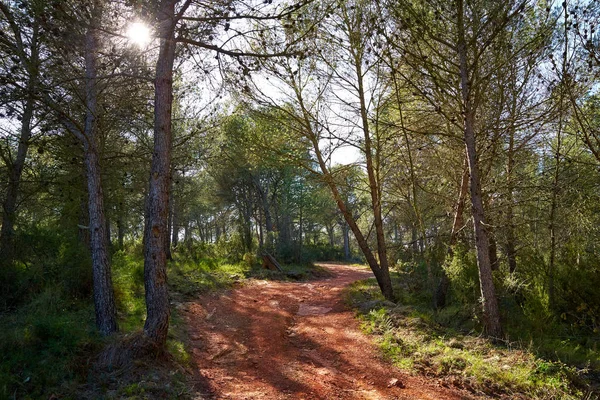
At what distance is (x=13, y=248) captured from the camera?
773 cm

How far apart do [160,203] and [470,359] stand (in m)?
4.92

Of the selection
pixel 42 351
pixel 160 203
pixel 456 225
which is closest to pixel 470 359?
pixel 456 225

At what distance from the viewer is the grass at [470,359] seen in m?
4.55

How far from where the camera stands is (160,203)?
17.7 feet

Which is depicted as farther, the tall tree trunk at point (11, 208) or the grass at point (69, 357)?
the tall tree trunk at point (11, 208)

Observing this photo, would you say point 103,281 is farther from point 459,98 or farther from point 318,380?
point 459,98

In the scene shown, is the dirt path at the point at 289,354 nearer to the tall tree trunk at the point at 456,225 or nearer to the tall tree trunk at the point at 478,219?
the tall tree trunk at the point at 478,219

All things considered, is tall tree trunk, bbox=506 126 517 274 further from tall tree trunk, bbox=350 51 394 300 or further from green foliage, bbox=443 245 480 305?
tall tree trunk, bbox=350 51 394 300

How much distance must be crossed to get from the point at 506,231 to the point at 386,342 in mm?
4055

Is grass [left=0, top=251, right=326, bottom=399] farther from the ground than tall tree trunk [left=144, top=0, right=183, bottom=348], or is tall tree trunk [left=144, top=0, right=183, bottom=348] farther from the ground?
tall tree trunk [left=144, top=0, right=183, bottom=348]

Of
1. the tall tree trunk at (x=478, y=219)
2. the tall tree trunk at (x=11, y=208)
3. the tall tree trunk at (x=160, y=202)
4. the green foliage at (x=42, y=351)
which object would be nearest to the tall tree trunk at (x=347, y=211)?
the tall tree trunk at (x=478, y=219)

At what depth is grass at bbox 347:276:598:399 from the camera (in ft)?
14.9

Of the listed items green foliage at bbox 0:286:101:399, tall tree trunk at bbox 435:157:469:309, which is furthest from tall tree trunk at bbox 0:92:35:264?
tall tree trunk at bbox 435:157:469:309

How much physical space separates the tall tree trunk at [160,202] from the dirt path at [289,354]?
0.96 m
